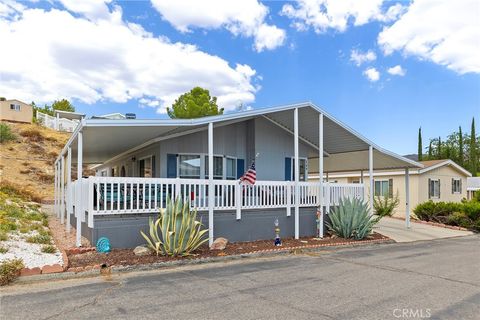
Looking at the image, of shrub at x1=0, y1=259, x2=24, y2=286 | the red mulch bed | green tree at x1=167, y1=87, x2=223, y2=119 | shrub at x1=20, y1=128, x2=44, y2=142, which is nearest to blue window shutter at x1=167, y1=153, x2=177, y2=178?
the red mulch bed

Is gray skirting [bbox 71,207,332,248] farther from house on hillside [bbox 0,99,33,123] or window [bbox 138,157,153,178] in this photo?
house on hillside [bbox 0,99,33,123]

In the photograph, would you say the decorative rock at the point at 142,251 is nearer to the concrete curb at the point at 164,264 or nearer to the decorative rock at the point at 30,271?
the concrete curb at the point at 164,264

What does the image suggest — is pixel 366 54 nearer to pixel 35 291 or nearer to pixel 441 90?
pixel 441 90

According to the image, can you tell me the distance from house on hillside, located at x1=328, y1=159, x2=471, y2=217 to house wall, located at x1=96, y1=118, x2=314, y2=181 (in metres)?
9.37

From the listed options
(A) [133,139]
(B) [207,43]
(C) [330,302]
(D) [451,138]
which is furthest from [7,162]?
(D) [451,138]

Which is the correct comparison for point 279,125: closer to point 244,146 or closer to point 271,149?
point 271,149

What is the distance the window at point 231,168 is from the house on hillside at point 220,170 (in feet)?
0.12

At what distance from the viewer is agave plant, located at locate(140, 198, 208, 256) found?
8.35m

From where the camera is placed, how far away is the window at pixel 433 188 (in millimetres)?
22683

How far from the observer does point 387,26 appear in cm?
1791

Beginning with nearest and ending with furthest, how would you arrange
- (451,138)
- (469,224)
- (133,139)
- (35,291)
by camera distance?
(35,291), (133,139), (469,224), (451,138)

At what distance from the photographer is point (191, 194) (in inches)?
392

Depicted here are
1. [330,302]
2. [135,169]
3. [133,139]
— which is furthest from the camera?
[135,169]

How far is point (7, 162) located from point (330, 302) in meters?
33.1
